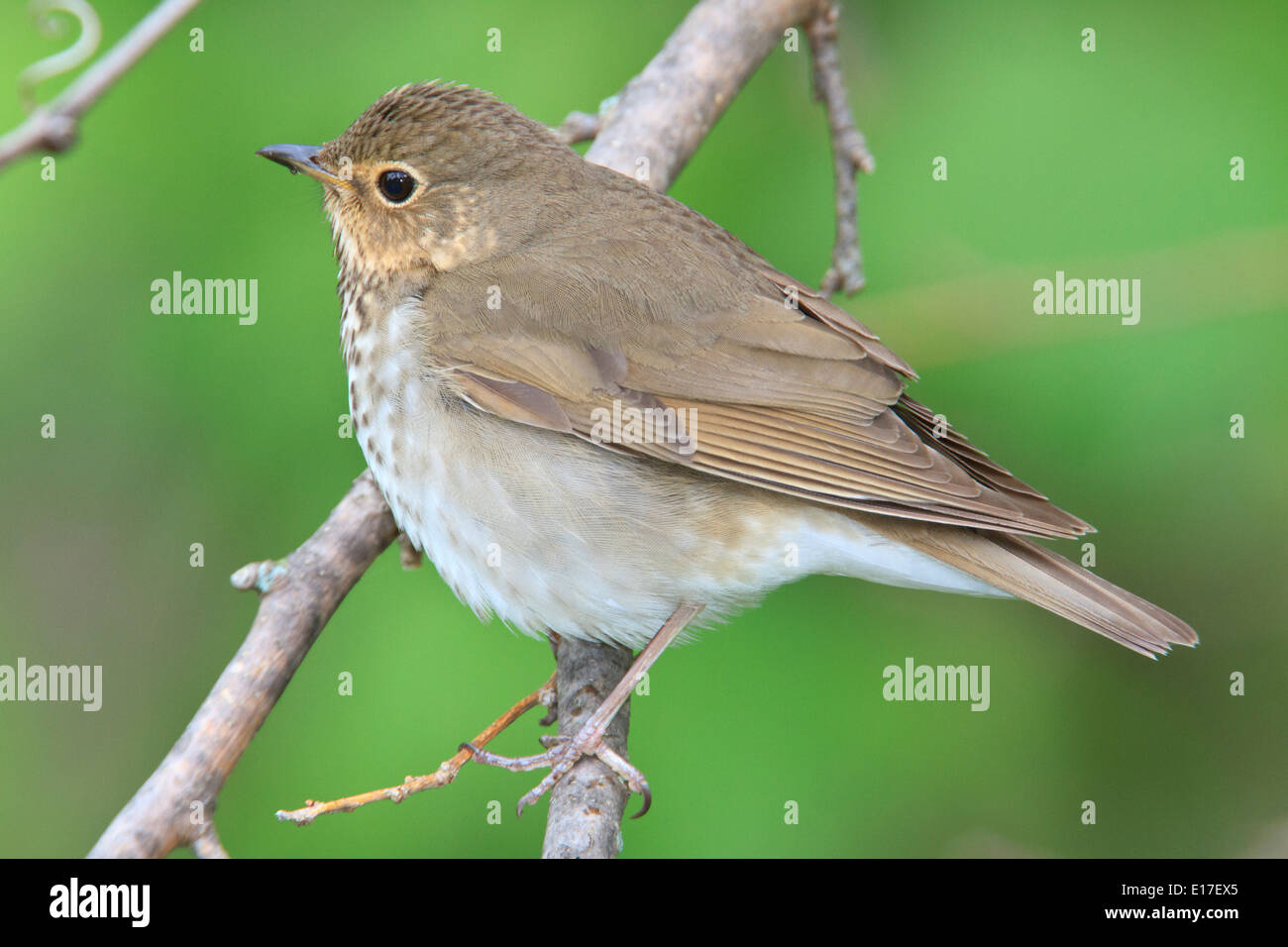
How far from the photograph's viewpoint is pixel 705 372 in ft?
11.2

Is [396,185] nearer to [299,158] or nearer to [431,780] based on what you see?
[299,158]

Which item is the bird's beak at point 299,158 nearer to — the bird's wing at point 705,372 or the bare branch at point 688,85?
the bird's wing at point 705,372

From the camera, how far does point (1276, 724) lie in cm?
385

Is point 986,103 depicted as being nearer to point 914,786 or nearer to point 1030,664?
point 1030,664

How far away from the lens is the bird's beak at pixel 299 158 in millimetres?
3480

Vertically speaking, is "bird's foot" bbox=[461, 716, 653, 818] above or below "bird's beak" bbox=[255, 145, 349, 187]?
below

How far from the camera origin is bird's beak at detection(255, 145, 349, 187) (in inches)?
137

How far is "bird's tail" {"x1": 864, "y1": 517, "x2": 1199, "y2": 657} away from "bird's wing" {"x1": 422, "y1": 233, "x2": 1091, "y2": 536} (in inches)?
5.7

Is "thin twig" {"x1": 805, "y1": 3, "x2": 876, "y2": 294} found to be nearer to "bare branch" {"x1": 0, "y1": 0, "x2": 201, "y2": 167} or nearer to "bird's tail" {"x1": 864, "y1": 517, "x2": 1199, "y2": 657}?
"bird's tail" {"x1": 864, "y1": 517, "x2": 1199, "y2": 657}

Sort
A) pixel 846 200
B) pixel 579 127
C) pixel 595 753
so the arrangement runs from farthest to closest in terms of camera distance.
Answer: pixel 579 127
pixel 846 200
pixel 595 753

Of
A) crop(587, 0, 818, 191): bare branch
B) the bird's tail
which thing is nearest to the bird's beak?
crop(587, 0, 818, 191): bare branch

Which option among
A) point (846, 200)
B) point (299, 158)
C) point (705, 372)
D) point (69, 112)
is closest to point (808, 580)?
point (705, 372)

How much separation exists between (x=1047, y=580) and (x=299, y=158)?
2.18 metres

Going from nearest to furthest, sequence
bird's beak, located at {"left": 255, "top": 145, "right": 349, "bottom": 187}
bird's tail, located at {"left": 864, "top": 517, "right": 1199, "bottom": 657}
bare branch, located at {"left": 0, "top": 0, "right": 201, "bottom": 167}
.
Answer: bare branch, located at {"left": 0, "top": 0, "right": 201, "bottom": 167} → bird's tail, located at {"left": 864, "top": 517, "right": 1199, "bottom": 657} → bird's beak, located at {"left": 255, "top": 145, "right": 349, "bottom": 187}
